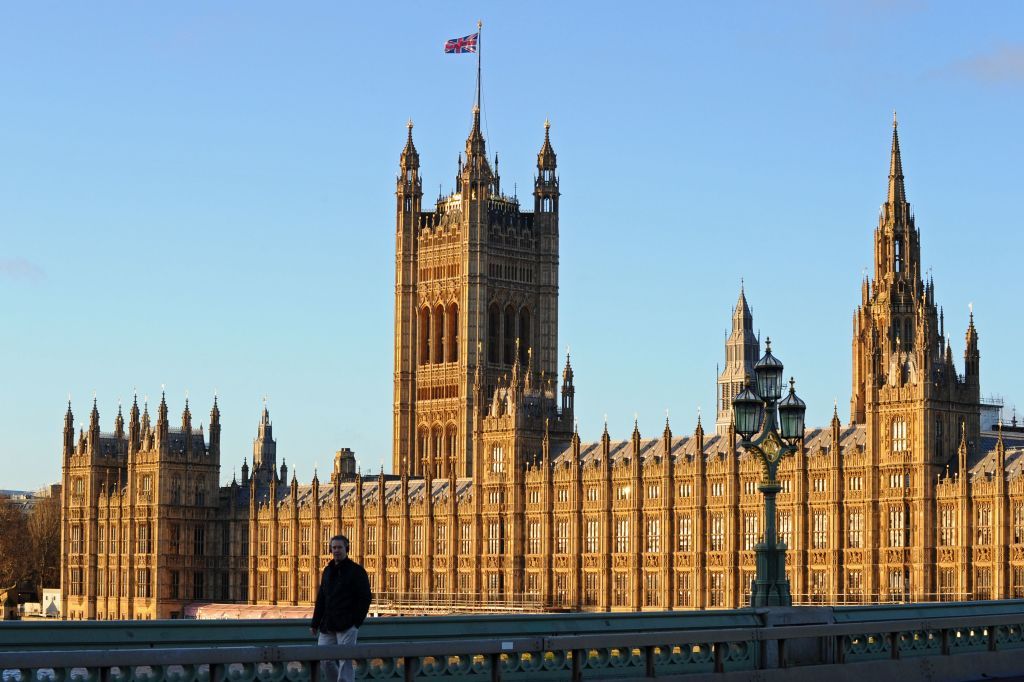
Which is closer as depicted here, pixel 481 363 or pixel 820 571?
pixel 820 571

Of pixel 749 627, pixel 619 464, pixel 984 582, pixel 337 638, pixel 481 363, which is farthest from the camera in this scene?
pixel 481 363

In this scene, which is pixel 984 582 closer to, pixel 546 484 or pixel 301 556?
pixel 546 484

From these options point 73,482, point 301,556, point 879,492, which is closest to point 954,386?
point 879,492

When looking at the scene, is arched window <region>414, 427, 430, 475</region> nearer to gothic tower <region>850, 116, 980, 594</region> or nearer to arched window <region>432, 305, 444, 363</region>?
arched window <region>432, 305, 444, 363</region>

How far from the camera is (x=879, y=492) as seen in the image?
113 metres

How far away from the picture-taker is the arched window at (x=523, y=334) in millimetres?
181500

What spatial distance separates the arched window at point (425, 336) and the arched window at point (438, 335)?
120 centimetres

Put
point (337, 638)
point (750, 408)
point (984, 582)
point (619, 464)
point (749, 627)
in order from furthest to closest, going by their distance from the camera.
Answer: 1. point (619, 464)
2. point (984, 582)
3. point (750, 408)
4. point (749, 627)
5. point (337, 638)

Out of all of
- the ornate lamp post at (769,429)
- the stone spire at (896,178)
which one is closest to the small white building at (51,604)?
the stone spire at (896,178)

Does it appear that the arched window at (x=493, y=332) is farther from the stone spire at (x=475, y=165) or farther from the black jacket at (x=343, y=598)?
the black jacket at (x=343, y=598)

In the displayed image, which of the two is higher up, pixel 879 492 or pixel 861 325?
pixel 861 325

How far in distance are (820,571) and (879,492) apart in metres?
7.28

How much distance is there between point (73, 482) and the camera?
180 metres

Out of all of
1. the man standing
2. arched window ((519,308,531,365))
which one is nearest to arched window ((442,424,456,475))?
arched window ((519,308,531,365))
